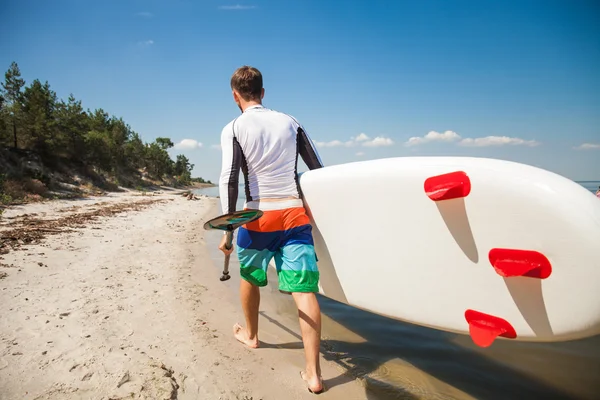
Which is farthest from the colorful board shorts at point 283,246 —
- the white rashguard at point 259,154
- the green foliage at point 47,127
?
the green foliage at point 47,127

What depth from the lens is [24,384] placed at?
1502mm

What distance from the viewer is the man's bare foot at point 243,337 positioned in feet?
6.70

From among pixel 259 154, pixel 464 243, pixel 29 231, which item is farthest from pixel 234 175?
pixel 29 231

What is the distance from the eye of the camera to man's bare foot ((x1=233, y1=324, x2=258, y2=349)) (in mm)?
2043

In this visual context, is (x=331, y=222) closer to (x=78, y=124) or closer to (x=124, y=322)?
(x=124, y=322)

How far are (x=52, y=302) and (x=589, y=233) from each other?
11.9ft

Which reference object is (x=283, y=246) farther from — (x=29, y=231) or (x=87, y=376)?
(x=29, y=231)

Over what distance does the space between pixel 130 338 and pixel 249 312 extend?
852 millimetres

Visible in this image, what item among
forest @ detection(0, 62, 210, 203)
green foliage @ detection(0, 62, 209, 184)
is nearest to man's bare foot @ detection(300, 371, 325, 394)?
forest @ detection(0, 62, 210, 203)

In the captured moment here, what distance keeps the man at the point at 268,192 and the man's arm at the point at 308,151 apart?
0.09 m

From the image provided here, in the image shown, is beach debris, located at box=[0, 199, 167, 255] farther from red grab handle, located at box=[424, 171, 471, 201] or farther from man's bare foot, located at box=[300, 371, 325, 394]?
red grab handle, located at box=[424, 171, 471, 201]

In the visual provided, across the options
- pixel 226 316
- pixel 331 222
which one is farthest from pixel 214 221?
pixel 226 316

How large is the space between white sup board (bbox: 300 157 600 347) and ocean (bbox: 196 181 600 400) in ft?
0.82

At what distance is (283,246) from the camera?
1.71 meters
